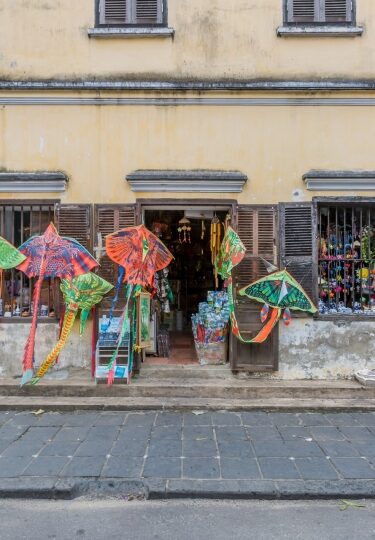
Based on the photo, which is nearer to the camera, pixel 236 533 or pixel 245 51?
pixel 236 533

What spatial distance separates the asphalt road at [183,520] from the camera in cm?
371

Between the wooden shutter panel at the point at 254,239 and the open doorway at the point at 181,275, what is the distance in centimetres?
36

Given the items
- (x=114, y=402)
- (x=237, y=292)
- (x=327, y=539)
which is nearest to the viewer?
(x=327, y=539)

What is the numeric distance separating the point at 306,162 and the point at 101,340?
4.25m

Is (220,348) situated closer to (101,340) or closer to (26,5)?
(101,340)

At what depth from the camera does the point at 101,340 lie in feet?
22.6

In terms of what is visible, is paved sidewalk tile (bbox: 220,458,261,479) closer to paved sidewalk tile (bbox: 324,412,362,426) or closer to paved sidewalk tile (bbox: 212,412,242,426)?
paved sidewalk tile (bbox: 212,412,242,426)

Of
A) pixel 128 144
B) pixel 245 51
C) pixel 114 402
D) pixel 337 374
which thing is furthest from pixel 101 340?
pixel 245 51

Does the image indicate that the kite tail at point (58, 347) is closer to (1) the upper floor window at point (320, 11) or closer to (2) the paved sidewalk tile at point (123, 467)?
(2) the paved sidewalk tile at point (123, 467)

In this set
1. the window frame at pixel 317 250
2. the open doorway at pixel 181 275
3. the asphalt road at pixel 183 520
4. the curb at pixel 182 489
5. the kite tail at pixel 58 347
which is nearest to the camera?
the asphalt road at pixel 183 520

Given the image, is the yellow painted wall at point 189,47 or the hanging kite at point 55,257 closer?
the hanging kite at point 55,257

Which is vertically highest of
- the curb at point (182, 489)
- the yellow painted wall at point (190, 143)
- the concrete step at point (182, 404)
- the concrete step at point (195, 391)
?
the yellow painted wall at point (190, 143)

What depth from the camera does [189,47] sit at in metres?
7.21

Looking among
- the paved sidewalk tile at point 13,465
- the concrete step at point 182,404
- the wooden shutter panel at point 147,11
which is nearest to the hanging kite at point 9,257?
the concrete step at point 182,404
